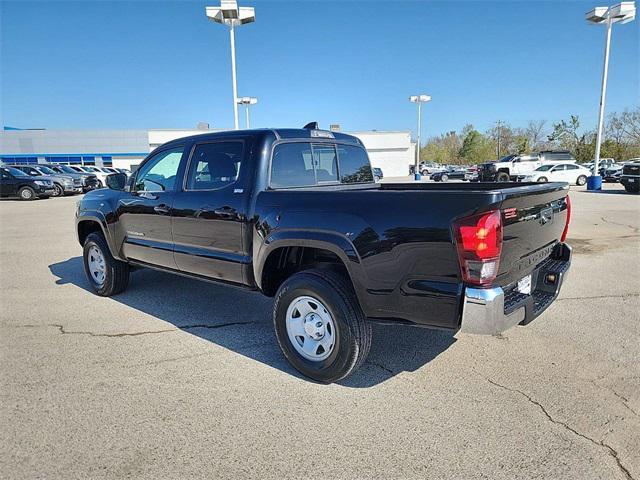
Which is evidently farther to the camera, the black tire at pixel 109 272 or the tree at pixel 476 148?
the tree at pixel 476 148

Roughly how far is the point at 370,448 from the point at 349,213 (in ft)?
4.86

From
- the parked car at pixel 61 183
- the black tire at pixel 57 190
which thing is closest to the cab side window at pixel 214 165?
the black tire at pixel 57 190

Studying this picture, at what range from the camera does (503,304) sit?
8.13 feet

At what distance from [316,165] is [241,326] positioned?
183cm

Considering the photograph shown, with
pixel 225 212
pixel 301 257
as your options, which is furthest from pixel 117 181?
pixel 301 257

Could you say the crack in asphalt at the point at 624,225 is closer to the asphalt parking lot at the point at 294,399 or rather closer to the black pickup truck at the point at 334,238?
the asphalt parking lot at the point at 294,399

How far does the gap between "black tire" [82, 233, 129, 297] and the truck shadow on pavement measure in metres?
0.13

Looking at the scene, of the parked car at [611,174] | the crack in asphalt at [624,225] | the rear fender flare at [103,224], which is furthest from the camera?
the parked car at [611,174]

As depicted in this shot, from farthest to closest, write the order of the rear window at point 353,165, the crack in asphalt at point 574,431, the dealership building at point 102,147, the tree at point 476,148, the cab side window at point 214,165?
Answer: the tree at point 476,148 < the dealership building at point 102,147 < the rear window at point 353,165 < the cab side window at point 214,165 < the crack in asphalt at point 574,431

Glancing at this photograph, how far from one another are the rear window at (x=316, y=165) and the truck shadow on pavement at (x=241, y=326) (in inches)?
46.8

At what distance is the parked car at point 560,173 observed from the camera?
2742 centimetres

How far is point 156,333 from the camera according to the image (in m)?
4.12

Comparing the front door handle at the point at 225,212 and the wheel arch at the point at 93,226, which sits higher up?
the front door handle at the point at 225,212

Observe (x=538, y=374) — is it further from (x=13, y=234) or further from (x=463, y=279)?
(x=13, y=234)
